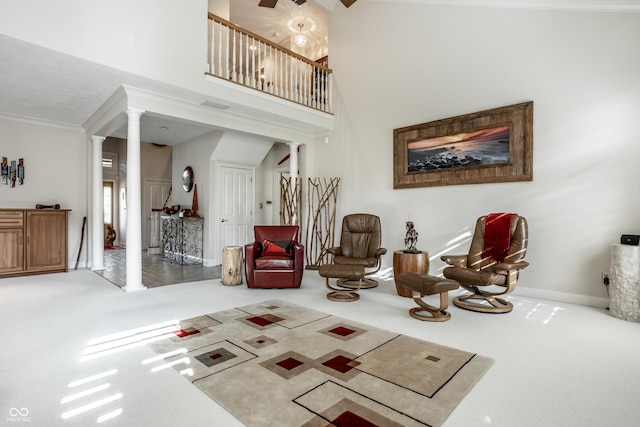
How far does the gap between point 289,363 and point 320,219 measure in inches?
179

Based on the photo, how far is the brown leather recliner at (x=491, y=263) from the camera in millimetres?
3568

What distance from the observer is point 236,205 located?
7.48m

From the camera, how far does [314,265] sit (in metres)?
6.41

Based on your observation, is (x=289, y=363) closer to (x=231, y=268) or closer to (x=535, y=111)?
(x=231, y=268)

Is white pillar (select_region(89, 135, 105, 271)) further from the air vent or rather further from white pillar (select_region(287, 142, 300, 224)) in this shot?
white pillar (select_region(287, 142, 300, 224))

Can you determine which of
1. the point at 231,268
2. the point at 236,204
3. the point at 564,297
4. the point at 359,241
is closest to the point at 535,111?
the point at 564,297

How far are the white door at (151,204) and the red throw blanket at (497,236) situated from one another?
8490 mm

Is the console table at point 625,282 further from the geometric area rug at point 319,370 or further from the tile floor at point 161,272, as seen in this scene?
the tile floor at point 161,272

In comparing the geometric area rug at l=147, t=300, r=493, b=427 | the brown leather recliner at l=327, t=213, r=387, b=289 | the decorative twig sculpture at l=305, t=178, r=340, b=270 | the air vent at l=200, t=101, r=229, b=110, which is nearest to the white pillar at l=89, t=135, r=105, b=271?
the air vent at l=200, t=101, r=229, b=110

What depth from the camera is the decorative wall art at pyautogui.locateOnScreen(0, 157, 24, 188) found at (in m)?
5.82

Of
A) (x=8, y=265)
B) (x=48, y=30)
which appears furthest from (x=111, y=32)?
(x=8, y=265)

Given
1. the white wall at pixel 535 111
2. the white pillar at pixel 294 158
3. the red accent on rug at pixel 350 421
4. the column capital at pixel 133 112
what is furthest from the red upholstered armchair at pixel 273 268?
the red accent on rug at pixel 350 421

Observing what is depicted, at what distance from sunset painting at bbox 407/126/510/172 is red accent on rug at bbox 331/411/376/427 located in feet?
13.1

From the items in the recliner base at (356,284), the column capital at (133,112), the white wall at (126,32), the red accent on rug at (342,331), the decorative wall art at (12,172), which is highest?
the white wall at (126,32)
